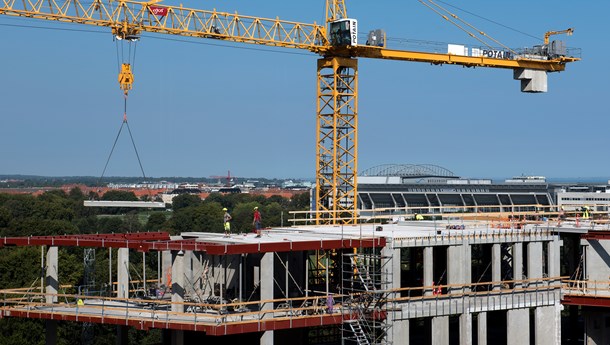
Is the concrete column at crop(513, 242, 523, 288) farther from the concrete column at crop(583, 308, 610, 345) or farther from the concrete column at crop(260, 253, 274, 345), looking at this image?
the concrete column at crop(260, 253, 274, 345)

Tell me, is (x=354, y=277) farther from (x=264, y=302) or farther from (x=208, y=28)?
(x=208, y=28)

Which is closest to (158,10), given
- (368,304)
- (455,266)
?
(455,266)

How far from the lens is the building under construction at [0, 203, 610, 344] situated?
178 feet

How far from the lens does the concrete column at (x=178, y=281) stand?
53.9m

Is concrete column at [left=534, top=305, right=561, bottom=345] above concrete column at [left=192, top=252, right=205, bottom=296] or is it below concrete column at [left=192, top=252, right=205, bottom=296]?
below

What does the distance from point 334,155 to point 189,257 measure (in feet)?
138

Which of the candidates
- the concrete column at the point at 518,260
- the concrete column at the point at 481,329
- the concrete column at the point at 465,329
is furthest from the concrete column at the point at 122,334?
the concrete column at the point at 518,260

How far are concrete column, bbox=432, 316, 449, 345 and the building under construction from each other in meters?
0.06

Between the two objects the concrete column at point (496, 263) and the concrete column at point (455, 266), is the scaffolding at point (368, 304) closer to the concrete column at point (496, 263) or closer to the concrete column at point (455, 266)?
the concrete column at point (455, 266)

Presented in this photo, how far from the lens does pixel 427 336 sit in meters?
66.9


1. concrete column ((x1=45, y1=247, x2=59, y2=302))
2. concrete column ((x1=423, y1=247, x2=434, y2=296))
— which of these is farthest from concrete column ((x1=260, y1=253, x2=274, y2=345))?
concrete column ((x1=45, y1=247, x2=59, y2=302))

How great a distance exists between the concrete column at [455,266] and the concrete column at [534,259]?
5.57 metres

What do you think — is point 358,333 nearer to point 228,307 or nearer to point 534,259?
point 228,307

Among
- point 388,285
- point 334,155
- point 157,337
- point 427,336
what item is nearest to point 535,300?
point 427,336
